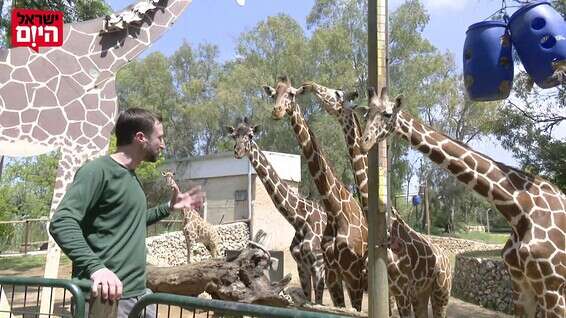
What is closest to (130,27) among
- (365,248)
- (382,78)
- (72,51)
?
(72,51)

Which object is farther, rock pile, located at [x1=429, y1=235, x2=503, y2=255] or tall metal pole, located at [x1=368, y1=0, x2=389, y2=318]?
rock pile, located at [x1=429, y1=235, x2=503, y2=255]

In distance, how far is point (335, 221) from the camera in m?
6.50

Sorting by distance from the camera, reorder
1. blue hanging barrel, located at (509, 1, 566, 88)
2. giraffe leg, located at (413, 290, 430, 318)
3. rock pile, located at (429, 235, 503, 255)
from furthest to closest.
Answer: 1. rock pile, located at (429, 235, 503, 255)
2. giraffe leg, located at (413, 290, 430, 318)
3. blue hanging barrel, located at (509, 1, 566, 88)

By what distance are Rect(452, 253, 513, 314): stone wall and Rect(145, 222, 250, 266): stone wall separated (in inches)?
237

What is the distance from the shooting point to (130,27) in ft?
27.0

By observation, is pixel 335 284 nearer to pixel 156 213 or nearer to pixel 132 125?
pixel 156 213

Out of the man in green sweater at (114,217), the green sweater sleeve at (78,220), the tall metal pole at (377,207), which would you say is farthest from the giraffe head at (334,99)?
the green sweater sleeve at (78,220)

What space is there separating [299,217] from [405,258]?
2.25 m

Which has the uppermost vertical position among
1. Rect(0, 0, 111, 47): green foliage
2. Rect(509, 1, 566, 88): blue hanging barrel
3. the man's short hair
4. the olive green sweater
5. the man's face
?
Rect(0, 0, 111, 47): green foliage

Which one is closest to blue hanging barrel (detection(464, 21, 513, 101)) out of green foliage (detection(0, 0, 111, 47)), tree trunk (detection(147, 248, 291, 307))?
tree trunk (detection(147, 248, 291, 307))

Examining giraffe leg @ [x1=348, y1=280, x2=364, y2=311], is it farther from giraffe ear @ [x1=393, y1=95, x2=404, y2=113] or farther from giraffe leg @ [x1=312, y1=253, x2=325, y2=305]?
giraffe ear @ [x1=393, y1=95, x2=404, y2=113]

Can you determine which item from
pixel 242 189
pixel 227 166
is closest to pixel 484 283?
pixel 242 189

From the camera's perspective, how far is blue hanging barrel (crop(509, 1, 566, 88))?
521 centimetres

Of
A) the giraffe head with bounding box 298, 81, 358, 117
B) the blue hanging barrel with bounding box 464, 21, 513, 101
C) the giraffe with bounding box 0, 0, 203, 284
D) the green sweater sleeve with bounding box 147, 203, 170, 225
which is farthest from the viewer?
the giraffe with bounding box 0, 0, 203, 284
